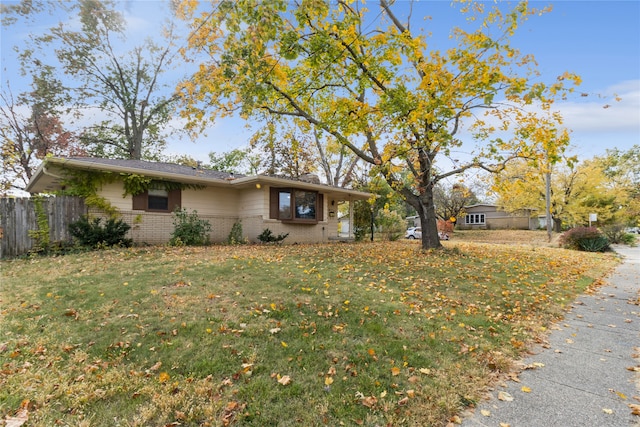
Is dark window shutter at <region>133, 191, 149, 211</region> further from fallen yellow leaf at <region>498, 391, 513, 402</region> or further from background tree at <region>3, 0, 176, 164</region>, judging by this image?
fallen yellow leaf at <region>498, 391, 513, 402</region>

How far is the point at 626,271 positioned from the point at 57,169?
18.7m

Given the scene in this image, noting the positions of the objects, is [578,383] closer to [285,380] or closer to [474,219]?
[285,380]

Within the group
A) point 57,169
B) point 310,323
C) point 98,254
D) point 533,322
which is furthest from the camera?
point 57,169

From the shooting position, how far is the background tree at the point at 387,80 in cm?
637

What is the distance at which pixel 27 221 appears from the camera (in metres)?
9.40

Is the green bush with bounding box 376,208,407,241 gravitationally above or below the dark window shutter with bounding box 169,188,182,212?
below

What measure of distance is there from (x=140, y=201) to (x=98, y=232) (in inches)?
96.7

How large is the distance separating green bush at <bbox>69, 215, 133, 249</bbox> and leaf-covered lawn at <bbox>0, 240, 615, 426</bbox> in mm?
3009

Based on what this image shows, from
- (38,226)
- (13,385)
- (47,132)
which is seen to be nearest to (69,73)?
(47,132)

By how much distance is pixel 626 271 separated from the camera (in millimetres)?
9719

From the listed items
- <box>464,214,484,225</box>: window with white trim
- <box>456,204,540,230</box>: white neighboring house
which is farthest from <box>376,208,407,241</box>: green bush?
<box>464,214,484,225</box>: window with white trim

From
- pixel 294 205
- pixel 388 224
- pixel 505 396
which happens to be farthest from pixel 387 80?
pixel 388 224

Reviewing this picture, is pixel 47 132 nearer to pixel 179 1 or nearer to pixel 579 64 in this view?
pixel 179 1

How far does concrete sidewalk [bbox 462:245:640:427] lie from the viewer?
2566 mm
